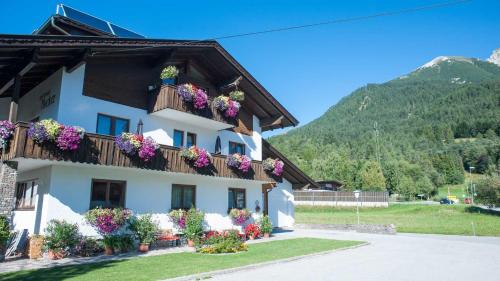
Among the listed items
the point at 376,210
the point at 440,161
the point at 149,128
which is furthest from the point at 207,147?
the point at 440,161

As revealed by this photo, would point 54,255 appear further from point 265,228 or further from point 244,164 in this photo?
point 265,228

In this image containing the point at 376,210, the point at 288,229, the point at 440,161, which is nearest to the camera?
the point at 288,229

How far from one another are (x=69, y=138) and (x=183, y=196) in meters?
7.59

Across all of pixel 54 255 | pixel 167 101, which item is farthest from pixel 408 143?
pixel 54 255

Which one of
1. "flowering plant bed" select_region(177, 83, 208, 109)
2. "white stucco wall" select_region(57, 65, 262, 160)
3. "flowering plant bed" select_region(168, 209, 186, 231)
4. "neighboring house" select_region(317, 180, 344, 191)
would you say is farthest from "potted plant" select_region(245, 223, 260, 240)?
"neighboring house" select_region(317, 180, 344, 191)

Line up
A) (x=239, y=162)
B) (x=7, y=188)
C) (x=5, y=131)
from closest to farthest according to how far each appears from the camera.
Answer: (x=5, y=131), (x=7, y=188), (x=239, y=162)

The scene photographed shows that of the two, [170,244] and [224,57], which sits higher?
[224,57]

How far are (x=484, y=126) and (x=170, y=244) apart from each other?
163 m

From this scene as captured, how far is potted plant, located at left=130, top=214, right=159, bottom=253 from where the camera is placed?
1587 cm

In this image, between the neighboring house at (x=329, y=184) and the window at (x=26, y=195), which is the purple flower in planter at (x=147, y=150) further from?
the neighboring house at (x=329, y=184)

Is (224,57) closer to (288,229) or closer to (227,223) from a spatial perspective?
(227,223)

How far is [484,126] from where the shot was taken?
484 ft

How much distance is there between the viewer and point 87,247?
1448 centimetres

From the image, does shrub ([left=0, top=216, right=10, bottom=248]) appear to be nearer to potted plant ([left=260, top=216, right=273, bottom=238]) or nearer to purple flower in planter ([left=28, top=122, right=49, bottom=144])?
purple flower in planter ([left=28, top=122, right=49, bottom=144])
